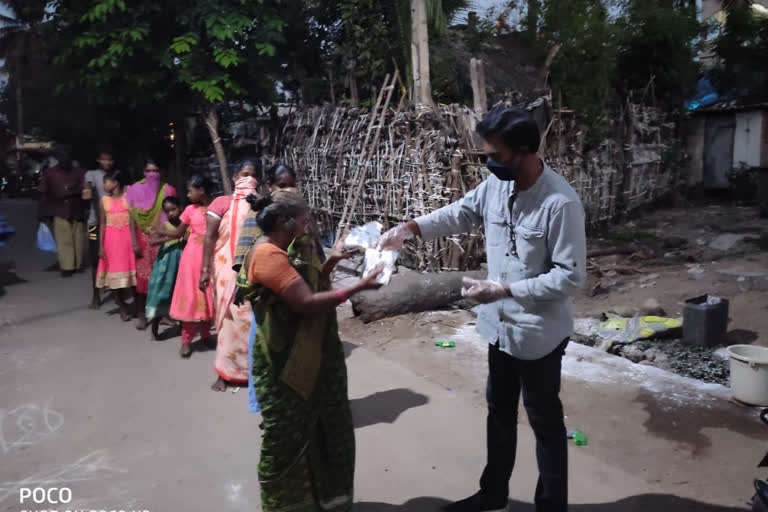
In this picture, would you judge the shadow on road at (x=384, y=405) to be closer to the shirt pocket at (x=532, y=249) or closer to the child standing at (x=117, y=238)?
the shirt pocket at (x=532, y=249)

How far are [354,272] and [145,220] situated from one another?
2846 mm

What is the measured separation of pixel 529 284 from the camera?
231cm

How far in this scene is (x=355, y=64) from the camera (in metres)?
10.8

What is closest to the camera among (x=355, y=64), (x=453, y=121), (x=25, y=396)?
(x=25, y=396)

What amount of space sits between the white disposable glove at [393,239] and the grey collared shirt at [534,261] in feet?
1.19

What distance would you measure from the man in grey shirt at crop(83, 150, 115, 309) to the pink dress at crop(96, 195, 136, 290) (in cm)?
30

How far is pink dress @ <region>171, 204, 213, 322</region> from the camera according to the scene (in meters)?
5.21

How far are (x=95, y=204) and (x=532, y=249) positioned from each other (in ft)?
21.0

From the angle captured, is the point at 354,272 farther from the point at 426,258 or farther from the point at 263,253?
the point at 263,253

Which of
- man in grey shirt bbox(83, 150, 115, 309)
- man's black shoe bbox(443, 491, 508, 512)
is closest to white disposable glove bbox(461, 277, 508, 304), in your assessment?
man's black shoe bbox(443, 491, 508, 512)

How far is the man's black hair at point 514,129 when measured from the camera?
2328 mm

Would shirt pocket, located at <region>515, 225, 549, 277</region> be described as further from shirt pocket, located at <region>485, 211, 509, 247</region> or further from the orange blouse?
the orange blouse

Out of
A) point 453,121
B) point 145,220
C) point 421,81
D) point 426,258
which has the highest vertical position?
point 421,81

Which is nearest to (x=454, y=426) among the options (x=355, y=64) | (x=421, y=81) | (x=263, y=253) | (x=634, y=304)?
(x=263, y=253)
